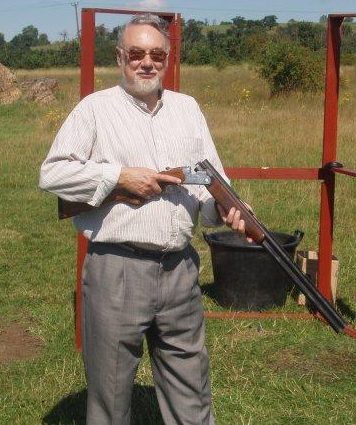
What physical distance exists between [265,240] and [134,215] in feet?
1.93

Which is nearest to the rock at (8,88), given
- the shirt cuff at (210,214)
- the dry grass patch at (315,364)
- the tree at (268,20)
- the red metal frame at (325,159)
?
the red metal frame at (325,159)

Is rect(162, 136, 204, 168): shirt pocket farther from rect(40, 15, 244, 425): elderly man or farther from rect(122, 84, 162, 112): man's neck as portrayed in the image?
rect(122, 84, 162, 112): man's neck

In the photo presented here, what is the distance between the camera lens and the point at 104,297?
3381mm

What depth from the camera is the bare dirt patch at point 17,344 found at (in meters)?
5.54

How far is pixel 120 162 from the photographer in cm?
333

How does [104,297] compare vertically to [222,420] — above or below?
above

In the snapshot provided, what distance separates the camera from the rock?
27.3m

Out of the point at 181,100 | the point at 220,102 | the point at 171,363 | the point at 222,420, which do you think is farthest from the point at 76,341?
the point at 220,102

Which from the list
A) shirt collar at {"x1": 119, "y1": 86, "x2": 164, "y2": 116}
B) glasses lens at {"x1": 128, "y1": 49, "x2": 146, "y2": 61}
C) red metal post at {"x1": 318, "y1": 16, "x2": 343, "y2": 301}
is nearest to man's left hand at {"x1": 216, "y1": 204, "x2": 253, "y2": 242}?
shirt collar at {"x1": 119, "y1": 86, "x2": 164, "y2": 116}

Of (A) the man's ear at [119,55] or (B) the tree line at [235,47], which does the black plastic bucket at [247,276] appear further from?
(B) the tree line at [235,47]

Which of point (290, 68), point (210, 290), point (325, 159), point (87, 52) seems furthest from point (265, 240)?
point (290, 68)

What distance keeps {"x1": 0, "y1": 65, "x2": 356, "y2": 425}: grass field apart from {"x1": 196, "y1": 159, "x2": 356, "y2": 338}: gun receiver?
125 cm

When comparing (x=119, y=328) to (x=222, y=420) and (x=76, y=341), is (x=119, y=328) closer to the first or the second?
(x=222, y=420)

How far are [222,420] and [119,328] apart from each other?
1.37 metres
